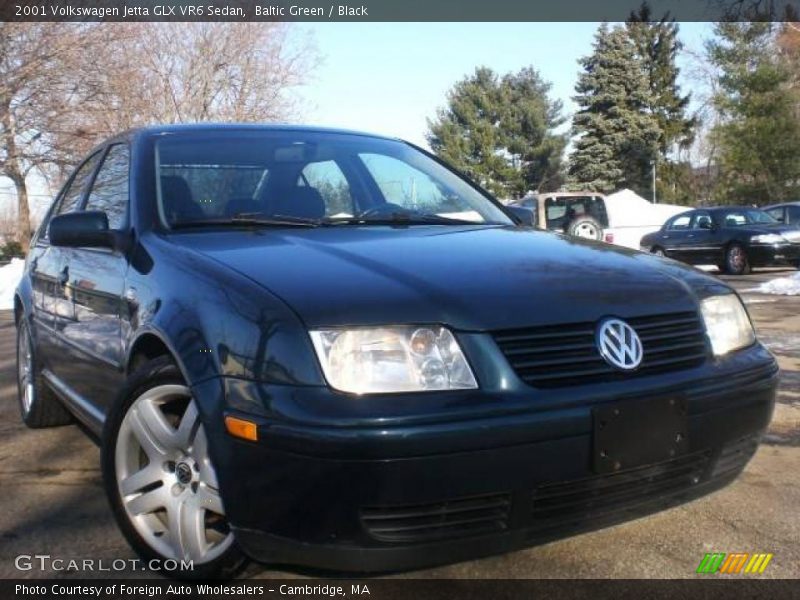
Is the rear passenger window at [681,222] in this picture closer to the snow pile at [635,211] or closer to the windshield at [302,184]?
the snow pile at [635,211]

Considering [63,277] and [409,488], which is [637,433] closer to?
[409,488]

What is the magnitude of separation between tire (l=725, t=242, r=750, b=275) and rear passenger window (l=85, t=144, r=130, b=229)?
14.1m

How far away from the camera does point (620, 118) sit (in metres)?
42.8

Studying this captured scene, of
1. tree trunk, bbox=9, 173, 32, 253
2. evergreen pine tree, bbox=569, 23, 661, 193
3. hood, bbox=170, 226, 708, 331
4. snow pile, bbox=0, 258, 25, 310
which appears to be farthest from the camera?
evergreen pine tree, bbox=569, 23, 661, 193

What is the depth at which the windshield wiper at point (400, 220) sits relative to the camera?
129 inches

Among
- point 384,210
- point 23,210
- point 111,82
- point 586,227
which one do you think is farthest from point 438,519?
point 23,210

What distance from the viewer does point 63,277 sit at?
3826 millimetres

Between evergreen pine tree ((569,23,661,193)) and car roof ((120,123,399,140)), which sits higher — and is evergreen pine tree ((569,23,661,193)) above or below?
above

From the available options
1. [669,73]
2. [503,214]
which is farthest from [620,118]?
[503,214]

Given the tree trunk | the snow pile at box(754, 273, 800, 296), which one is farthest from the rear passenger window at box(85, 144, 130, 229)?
the tree trunk

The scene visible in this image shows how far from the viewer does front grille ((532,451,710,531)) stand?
222 centimetres

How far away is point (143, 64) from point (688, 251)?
673 inches

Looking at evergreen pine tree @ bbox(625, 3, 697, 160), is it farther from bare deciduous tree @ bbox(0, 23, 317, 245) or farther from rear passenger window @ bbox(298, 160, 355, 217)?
rear passenger window @ bbox(298, 160, 355, 217)

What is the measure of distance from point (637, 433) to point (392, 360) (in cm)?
71
